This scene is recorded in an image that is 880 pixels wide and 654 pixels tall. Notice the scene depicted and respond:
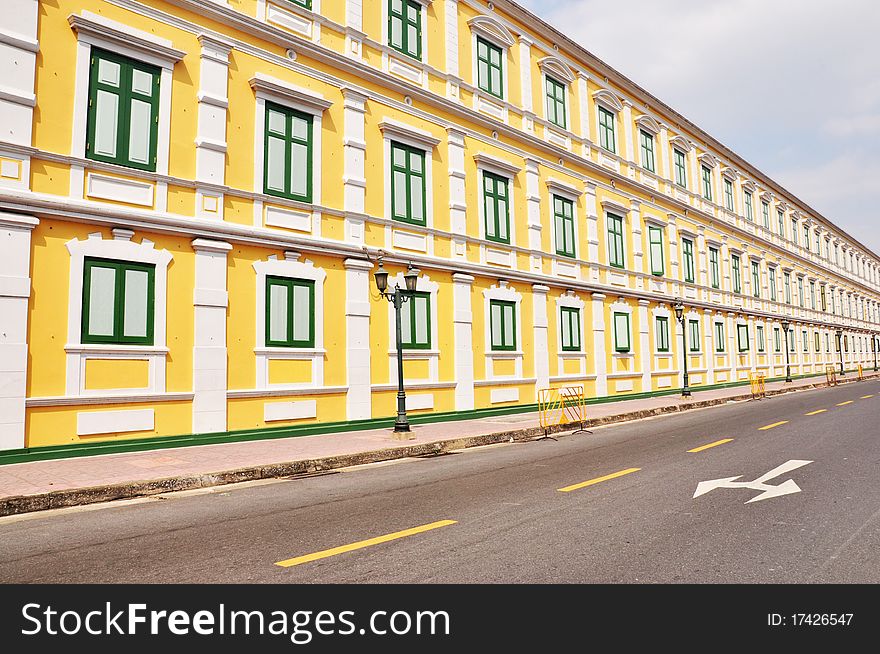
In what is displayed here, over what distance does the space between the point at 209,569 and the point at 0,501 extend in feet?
14.2

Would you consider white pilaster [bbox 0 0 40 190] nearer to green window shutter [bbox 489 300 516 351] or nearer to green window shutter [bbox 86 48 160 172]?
green window shutter [bbox 86 48 160 172]

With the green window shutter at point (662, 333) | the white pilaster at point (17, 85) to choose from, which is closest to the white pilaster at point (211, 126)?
the white pilaster at point (17, 85)

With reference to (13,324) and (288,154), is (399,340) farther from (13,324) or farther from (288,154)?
(13,324)

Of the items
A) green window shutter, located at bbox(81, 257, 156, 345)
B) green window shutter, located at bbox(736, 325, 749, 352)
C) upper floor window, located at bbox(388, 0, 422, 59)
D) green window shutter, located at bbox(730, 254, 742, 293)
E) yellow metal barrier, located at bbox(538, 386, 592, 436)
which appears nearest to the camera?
green window shutter, located at bbox(81, 257, 156, 345)

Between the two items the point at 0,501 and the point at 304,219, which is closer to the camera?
the point at 0,501

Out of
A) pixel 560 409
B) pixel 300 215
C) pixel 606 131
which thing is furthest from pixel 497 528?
pixel 606 131

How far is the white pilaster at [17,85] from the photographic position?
416 inches

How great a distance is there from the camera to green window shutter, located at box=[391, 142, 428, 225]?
16.8m

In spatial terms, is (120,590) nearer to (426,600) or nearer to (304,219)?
(426,600)

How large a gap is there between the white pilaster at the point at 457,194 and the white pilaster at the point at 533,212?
3.27 meters

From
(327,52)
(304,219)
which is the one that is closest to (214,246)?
(304,219)

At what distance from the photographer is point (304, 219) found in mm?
14609

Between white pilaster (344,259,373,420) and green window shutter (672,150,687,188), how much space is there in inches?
853

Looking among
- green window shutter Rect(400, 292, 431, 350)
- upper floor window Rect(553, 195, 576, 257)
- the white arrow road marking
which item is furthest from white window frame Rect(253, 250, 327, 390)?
upper floor window Rect(553, 195, 576, 257)
